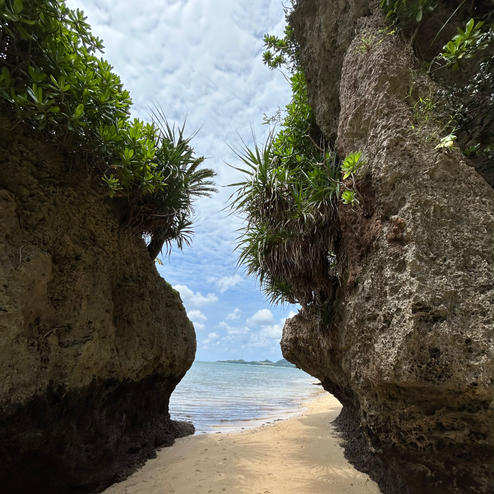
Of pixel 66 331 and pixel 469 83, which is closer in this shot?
pixel 469 83

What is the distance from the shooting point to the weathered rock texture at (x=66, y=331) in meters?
3.01

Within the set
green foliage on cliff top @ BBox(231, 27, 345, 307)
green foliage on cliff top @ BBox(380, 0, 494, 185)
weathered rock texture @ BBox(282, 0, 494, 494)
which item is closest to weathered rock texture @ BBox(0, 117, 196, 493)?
green foliage on cliff top @ BBox(231, 27, 345, 307)

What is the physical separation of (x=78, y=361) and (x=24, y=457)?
39.7 inches

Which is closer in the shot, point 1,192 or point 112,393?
point 1,192

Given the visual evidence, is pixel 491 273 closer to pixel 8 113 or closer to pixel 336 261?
pixel 336 261

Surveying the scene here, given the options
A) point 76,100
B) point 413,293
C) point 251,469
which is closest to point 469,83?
point 413,293

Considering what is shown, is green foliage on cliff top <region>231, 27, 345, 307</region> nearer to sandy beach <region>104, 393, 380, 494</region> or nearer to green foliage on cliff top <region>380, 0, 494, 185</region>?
green foliage on cliff top <region>380, 0, 494, 185</region>

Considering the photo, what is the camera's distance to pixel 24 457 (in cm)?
307

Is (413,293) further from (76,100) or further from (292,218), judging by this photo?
(76,100)

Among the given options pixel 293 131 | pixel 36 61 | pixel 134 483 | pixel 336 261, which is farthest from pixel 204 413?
pixel 36 61

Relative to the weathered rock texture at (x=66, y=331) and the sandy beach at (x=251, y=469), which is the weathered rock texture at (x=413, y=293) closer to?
the sandy beach at (x=251, y=469)

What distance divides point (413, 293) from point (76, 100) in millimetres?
4283

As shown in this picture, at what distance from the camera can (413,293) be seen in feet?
8.55

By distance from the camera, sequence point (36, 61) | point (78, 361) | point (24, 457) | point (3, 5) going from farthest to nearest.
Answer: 1. point (78, 361)
2. point (36, 61)
3. point (24, 457)
4. point (3, 5)
